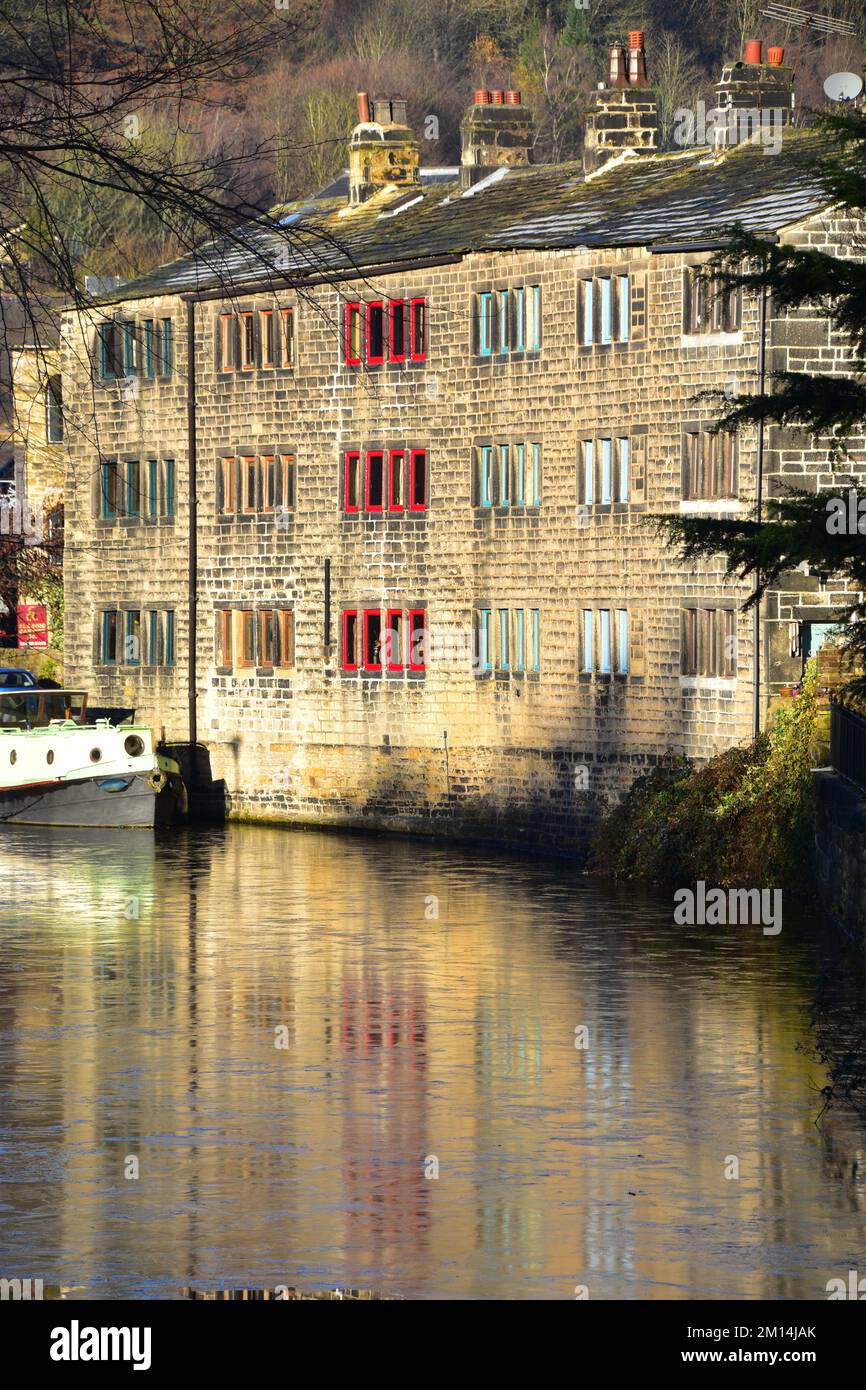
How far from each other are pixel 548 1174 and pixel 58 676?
1965 inches

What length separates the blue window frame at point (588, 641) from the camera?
Answer: 167 feet

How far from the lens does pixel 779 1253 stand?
17.5m

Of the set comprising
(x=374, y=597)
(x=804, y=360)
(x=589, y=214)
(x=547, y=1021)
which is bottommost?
(x=547, y=1021)

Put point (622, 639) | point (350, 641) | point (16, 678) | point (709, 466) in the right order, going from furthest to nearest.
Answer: point (16, 678) < point (350, 641) < point (622, 639) < point (709, 466)

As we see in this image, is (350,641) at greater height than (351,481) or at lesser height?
lesser

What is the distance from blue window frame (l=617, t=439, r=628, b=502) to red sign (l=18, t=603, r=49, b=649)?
2510cm

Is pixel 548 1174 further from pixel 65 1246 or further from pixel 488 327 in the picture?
pixel 488 327

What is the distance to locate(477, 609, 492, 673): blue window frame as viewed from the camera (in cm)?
5356

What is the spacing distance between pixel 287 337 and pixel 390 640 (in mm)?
7380

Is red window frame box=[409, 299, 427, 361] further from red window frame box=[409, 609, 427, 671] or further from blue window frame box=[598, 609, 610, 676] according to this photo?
blue window frame box=[598, 609, 610, 676]

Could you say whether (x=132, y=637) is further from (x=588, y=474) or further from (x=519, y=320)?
(x=588, y=474)

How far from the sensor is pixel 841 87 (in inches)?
2185

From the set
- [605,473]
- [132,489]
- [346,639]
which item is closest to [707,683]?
[605,473]
